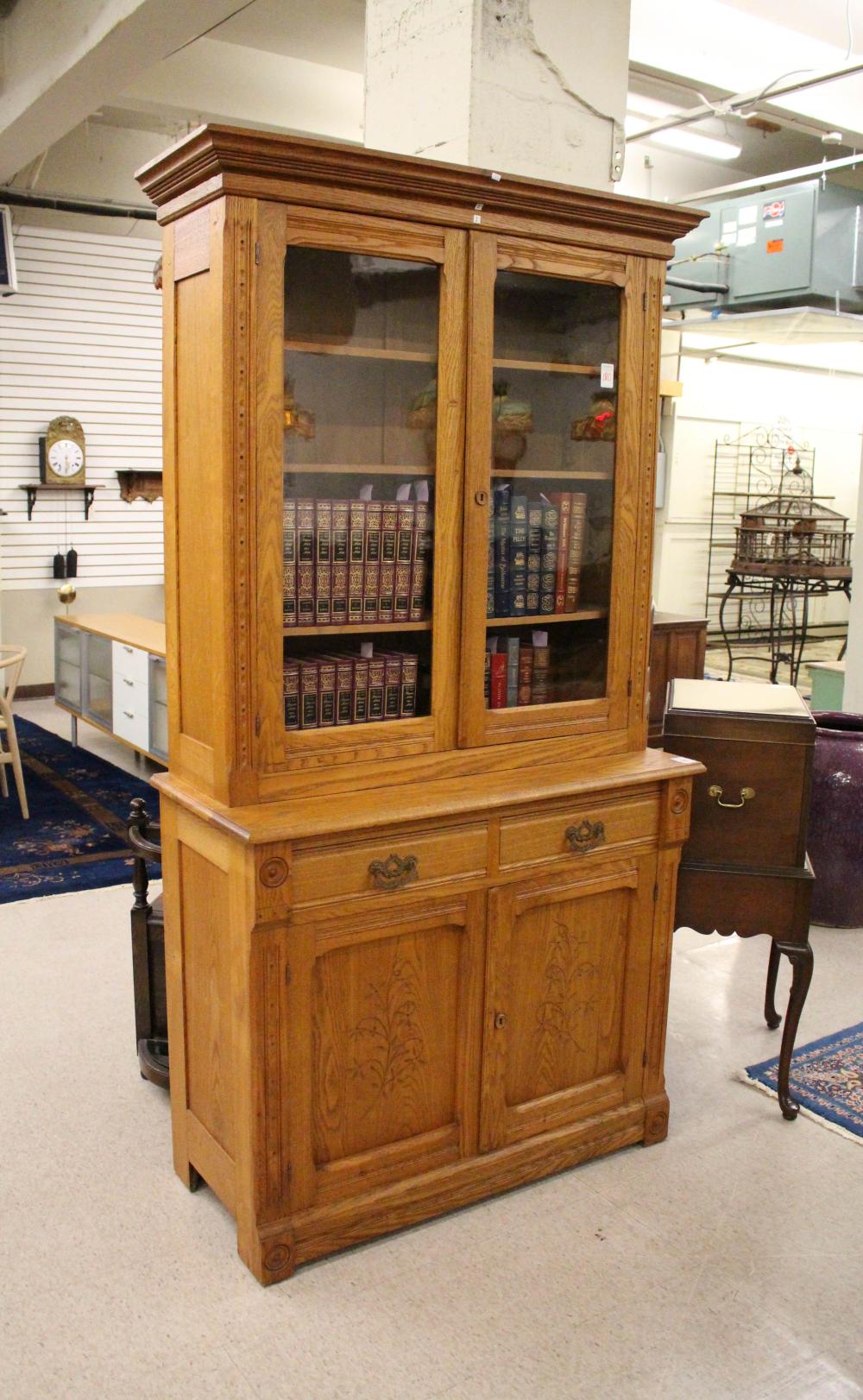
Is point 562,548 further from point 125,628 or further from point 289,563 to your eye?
point 125,628

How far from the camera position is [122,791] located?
622 cm

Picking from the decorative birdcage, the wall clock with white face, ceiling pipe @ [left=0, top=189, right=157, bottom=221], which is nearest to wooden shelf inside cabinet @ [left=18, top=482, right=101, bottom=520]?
the wall clock with white face

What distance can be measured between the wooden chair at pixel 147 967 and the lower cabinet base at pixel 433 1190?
0.49 meters

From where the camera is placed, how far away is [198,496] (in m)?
2.45

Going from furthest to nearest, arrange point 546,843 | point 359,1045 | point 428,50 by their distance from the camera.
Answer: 1. point 428,50
2. point 546,843
3. point 359,1045

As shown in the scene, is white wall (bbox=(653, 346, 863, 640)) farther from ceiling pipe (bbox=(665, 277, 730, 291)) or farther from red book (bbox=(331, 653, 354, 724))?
red book (bbox=(331, 653, 354, 724))

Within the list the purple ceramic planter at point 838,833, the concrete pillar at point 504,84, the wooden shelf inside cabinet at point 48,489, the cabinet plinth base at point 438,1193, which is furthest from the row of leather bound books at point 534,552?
the wooden shelf inside cabinet at point 48,489

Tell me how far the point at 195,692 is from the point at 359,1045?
86 centimetres

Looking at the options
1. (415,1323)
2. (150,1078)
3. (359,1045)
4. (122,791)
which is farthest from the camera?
(122,791)

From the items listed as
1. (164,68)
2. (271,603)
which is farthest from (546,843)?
(164,68)

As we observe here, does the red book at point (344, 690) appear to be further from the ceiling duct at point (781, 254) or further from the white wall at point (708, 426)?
the white wall at point (708, 426)

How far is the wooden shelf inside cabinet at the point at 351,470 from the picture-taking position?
2.43m

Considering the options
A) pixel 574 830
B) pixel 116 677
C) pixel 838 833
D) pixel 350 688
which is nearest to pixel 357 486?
pixel 350 688

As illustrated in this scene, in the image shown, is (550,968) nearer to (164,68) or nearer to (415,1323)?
(415,1323)
